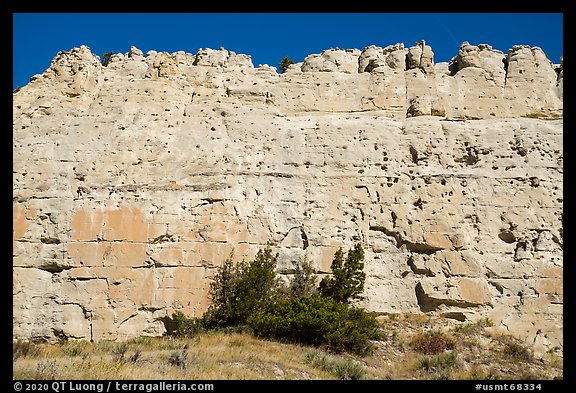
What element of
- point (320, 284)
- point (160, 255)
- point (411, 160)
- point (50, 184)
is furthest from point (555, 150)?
point (50, 184)

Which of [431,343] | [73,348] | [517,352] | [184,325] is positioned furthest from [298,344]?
[517,352]

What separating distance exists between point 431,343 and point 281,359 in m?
4.14

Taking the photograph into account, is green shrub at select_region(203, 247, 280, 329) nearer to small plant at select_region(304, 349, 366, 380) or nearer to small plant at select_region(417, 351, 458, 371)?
small plant at select_region(304, 349, 366, 380)

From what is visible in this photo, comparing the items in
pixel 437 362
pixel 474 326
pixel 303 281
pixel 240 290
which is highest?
pixel 303 281

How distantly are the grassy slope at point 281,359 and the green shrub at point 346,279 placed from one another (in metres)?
1.16

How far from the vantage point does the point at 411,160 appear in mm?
16875

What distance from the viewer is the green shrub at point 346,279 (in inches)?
602

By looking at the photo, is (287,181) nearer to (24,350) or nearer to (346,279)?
(346,279)

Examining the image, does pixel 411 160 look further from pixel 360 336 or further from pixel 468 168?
pixel 360 336

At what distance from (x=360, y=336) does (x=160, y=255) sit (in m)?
5.56

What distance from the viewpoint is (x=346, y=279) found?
15352 millimetres

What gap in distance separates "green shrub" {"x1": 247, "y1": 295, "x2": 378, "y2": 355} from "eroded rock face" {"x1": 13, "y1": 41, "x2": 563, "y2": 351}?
5.16ft

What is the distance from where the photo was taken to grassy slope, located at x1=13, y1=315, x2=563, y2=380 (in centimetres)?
1045

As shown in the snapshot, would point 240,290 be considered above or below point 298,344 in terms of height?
above
